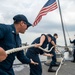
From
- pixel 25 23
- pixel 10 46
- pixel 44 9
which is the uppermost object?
Answer: pixel 44 9

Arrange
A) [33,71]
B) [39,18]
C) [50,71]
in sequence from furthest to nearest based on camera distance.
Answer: [39,18], [50,71], [33,71]

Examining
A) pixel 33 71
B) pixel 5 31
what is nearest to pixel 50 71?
pixel 33 71

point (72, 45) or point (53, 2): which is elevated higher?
point (53, 2)

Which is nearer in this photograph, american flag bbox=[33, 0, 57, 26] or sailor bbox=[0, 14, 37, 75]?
sailor bbox=[0, 14, 37, 75]

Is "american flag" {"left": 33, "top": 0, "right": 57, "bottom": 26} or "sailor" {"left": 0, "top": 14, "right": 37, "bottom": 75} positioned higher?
"american flag" {"left": 33, "top": 0, "right": 57, "bottom": 26}

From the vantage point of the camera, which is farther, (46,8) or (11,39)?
(46,8)

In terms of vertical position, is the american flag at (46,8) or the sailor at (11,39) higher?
the american flag at (46,8)

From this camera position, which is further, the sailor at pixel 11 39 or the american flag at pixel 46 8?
the american flag at pixel 46 8

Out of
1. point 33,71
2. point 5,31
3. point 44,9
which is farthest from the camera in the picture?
point 44,9

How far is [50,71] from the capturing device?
1182 cm

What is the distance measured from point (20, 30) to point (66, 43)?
531 inches

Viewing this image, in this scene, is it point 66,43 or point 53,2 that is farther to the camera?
point 66,43

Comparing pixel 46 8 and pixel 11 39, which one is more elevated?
pixel 46 8

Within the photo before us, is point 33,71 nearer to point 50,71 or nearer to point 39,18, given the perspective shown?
point 50,71
